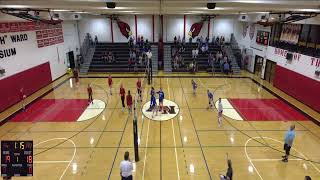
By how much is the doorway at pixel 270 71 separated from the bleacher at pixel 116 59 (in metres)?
11.7

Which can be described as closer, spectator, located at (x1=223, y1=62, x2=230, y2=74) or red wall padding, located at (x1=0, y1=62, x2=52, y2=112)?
red wall padding, located at (x1=0, y1=62, x2=52, y2=112)

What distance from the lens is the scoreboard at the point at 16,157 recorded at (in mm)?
6301

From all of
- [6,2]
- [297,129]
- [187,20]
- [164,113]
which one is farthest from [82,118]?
[187,20]

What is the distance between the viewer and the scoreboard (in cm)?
630

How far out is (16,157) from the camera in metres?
6.35

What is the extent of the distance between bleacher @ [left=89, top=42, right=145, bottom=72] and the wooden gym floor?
9753 mm

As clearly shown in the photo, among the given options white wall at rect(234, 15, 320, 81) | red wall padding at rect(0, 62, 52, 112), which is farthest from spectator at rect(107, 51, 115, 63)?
white wall at rect(234, 15, 320, 81)

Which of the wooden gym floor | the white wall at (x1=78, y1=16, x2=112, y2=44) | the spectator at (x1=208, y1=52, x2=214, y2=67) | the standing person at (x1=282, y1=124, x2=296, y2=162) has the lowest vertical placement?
the wooden gym floor

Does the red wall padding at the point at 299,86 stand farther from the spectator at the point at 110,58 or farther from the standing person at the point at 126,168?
the spectator at the point at 110,58

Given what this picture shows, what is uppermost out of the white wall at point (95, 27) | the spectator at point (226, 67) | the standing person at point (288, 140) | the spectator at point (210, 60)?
the white wall at point (95, 27)

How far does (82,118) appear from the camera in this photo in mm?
13586

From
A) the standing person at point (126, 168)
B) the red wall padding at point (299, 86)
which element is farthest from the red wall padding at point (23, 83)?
the red wall padding at point (299, 86)

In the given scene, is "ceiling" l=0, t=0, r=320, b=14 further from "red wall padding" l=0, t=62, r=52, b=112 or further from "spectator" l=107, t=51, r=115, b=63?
"spectator" l=107, t=51, r=115, b=63

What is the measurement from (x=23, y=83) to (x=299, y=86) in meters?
18.8
